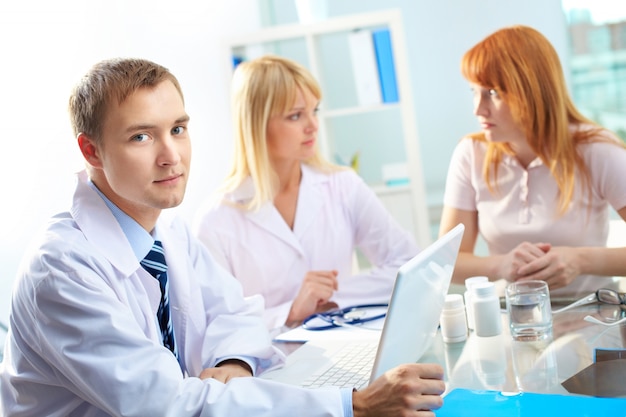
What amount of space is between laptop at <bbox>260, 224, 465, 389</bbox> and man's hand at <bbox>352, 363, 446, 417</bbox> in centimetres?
3

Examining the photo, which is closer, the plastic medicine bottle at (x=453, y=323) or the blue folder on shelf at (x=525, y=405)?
the blue folder on shelf at (x=525, y=405)

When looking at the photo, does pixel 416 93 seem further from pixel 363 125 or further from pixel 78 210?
pixel 78 210

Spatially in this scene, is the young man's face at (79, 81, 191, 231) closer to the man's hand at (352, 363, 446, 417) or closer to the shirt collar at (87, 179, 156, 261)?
the shirt collar at (87, 179, 156, 261)

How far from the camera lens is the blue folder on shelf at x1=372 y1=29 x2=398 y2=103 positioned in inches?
154

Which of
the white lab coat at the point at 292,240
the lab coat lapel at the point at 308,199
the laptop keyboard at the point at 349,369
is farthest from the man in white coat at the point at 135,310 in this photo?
the lab coat lapel at the point at 308,199

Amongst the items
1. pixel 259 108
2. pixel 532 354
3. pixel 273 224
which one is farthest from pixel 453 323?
pixel 259 108

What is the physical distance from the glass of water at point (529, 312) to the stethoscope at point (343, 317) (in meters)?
0.38

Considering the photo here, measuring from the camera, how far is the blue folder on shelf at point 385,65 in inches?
154

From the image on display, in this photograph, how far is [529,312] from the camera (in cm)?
167

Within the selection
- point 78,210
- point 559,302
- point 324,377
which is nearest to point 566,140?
point 559,302

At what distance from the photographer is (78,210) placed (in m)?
1.53

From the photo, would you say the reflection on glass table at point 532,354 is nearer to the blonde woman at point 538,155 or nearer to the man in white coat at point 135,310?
the man in white coat at point 135,310

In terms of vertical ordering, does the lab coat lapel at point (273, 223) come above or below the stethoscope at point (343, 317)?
above

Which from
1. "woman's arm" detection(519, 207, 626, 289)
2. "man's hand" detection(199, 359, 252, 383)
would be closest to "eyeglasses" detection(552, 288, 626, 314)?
"woman's arm" detection(519, 207, 626, 289)
